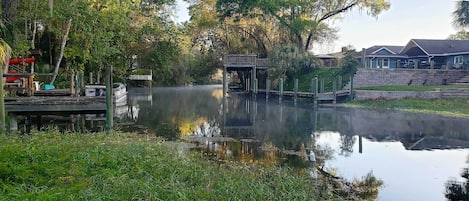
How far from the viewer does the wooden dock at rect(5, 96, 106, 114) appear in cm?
1341

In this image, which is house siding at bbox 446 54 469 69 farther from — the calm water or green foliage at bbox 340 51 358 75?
the calm water

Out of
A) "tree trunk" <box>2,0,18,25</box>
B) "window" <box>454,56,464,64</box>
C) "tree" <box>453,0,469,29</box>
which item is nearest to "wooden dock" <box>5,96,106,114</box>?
"tree trunk" <box>2,0,18,25</box>

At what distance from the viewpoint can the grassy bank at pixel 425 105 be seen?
2338cm

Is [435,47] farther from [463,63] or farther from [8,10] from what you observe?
[8,10]

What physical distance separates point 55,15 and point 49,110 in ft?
19.4

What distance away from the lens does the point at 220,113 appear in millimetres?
23875

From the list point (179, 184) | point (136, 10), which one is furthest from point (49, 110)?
point (136, 10)

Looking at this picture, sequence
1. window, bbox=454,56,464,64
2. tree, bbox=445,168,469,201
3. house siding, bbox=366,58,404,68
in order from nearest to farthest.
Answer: tree, bbox=445,168,469,201 < window, bbox=454,56,464,64 < house siding, bbox=366,58,404,68

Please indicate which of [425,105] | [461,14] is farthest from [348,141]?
[461,14]

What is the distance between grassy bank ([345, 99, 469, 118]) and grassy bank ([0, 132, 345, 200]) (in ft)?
61.2

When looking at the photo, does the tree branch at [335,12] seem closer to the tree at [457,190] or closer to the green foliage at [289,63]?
the green foliage at [289,63]

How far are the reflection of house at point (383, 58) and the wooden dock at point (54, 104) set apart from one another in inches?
1275

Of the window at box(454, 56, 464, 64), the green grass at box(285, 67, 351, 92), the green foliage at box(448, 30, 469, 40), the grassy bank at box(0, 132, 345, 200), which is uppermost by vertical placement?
the green foliage at box(448, 30, 469, 40)

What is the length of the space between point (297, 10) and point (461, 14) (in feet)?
67.4
